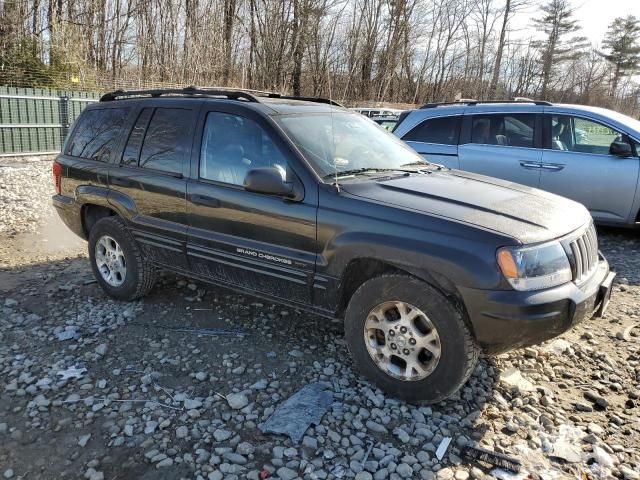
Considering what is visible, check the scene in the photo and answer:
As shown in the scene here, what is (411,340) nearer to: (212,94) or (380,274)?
(380,274)

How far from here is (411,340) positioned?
122 inches

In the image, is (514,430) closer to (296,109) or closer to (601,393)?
(601,393)

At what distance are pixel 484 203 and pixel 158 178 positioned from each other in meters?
2.58

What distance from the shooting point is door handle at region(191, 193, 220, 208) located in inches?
152

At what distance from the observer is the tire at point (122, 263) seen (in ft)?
15.0

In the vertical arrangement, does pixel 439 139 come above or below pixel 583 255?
above

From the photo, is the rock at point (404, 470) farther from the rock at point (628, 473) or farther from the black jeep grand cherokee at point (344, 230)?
the rock at point (628, 473)

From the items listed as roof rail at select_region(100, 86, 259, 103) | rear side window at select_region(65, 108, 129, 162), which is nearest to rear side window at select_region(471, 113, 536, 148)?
roof rail at select_region(100, 86, 259, 103)

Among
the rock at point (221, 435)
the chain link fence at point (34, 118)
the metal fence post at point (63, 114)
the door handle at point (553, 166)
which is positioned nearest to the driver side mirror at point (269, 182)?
the rock at point (221, 435)

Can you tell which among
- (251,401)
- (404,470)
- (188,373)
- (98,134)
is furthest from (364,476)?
(98,134)

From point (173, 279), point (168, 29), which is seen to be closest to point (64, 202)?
point (173, 279)

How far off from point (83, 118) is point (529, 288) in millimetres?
4443

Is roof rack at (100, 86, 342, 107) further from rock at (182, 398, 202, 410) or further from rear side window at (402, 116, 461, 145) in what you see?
rear side window at (402, 116, 461, 145)

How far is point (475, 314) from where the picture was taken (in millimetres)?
2848
